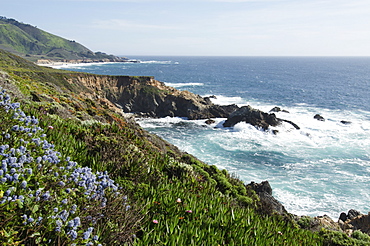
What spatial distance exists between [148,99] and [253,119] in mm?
22674

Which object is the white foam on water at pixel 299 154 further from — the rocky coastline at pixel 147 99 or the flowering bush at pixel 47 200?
the flowering bush at pixel 47 200

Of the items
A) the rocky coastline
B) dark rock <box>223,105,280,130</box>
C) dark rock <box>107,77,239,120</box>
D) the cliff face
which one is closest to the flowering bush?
dark rock <box>223,105,280,130</box>

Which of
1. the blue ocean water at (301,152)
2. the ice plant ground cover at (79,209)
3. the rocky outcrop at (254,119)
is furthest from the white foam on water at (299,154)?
the ice plant ground cover at (79,209)

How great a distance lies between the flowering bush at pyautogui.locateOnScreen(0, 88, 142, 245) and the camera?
9.37 ft

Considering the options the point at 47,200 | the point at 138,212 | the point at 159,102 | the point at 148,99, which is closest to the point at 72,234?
the point at 47,200

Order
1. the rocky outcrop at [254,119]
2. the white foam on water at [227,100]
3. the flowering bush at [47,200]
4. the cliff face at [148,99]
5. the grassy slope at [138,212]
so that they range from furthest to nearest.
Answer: the white foam on water at [227,100] → the cliff face at [148,99] → the rocky outcrop at [254,119] → the grassy slope at [138,212] → the flowering bush at [47,200]

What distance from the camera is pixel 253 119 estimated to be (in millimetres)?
46875

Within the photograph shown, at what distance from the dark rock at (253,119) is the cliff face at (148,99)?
6.10 metres

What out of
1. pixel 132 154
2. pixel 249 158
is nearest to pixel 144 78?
pixel 249 158

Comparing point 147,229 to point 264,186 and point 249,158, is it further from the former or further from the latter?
point 249,158

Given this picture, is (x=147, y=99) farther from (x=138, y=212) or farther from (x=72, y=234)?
(x=72, y=234)

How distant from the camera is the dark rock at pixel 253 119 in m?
46.2

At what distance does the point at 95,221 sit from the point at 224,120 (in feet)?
161

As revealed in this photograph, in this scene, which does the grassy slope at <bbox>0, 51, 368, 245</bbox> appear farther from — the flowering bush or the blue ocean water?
the blue ocean water
